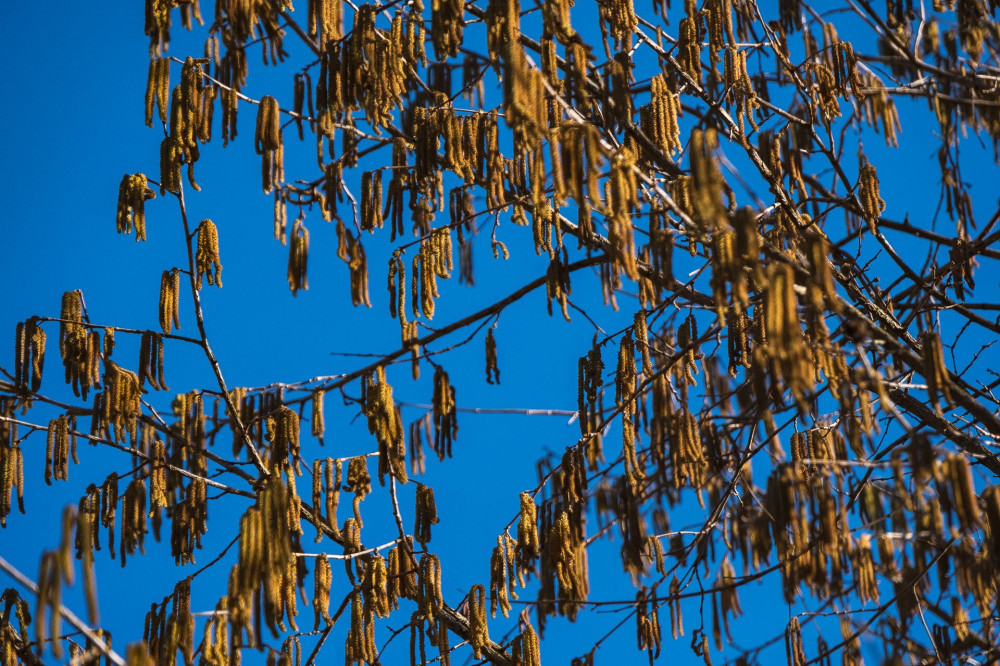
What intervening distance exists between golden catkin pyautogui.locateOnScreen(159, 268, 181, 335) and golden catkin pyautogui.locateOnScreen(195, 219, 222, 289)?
0.34 feet

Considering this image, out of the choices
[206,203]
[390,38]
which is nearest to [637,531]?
[390,38]

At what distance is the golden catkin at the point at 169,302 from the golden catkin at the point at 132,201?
0.19 meters

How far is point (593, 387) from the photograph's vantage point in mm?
4766

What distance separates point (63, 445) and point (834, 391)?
3116mm

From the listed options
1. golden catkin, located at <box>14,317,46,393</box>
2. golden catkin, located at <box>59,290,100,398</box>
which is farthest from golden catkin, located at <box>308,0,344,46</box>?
golden catkin, located at <box>14,317,46,393</box>

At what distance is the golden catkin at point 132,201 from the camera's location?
4830 millimetres

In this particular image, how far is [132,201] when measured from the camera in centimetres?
486

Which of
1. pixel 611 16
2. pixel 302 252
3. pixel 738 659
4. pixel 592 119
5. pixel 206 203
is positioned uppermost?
pixel 206 203

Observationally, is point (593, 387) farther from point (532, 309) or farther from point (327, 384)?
point (532, 309)

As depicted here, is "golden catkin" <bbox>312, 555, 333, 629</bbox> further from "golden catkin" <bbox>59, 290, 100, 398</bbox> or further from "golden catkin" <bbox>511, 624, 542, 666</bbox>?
"golden catkin" <bbox>59, 290, 100, 398</bbox>

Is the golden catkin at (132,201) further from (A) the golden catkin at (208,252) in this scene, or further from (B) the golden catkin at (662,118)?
(B) the golden catkin at (662,118)

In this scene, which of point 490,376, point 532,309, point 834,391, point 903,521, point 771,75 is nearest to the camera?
point 903,521

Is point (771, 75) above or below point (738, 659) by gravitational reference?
above

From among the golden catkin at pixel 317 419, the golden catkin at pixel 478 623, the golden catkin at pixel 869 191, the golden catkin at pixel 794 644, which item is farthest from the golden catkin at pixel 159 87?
the golden catkin at pixel 794 644
